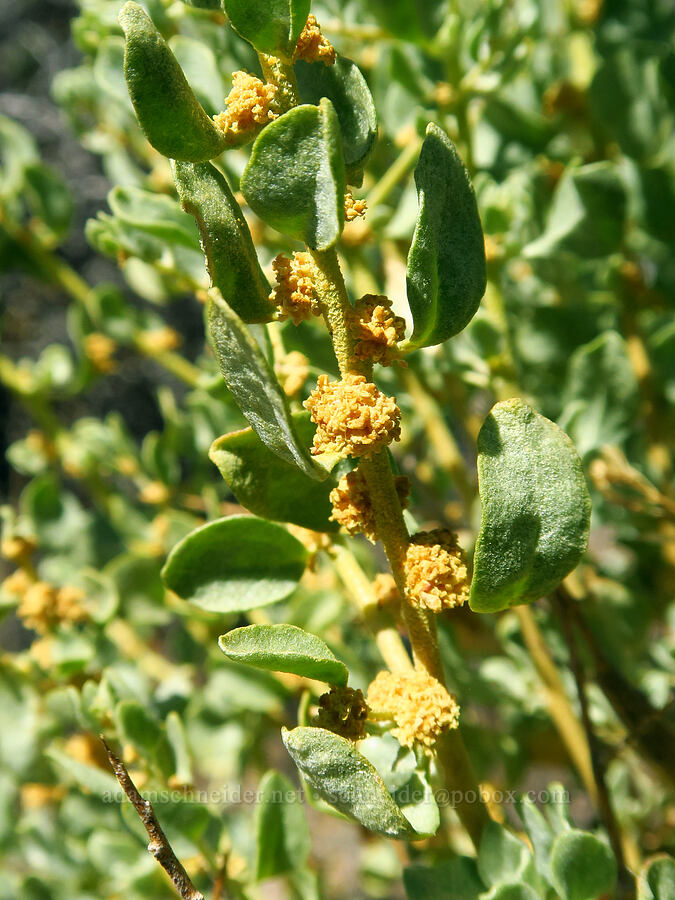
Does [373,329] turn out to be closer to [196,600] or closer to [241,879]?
[196,600]

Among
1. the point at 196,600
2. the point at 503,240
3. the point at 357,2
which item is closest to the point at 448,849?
the point at 196,600

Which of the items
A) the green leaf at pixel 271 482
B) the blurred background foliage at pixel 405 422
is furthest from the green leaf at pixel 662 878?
the green leaf at pixel 271 482

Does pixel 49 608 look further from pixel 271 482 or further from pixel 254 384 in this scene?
pixel 254 384

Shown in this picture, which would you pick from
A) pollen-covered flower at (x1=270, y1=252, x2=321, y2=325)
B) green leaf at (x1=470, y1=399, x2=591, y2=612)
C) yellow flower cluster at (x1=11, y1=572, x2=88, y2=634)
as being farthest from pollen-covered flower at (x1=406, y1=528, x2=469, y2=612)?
yellow flower cluster at (x1=11, y1=572, x2=88, y2=634)

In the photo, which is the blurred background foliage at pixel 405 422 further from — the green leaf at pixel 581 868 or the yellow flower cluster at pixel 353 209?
the yellow flower cluster at pixel 353 209

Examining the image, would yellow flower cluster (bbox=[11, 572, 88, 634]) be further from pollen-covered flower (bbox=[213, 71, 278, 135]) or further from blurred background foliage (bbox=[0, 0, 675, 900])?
pollen-covered flower (bbox=[213, 71, 278, 135])
